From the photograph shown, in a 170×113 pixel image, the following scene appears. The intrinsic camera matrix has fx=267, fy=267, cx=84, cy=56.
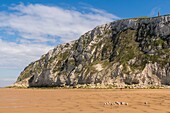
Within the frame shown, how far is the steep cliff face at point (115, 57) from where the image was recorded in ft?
410

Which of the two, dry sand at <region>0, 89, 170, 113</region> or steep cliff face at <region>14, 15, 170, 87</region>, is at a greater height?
steep cliff face at <region>14, 15, 170, 87</region>

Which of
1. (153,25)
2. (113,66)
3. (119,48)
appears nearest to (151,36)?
(153,25)

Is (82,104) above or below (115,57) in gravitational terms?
below

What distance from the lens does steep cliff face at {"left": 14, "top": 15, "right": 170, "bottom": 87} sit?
12500 cm

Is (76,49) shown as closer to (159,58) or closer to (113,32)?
(113,32)

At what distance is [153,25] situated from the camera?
15012 cm

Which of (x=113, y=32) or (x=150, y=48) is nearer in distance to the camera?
(x=150, y=48)

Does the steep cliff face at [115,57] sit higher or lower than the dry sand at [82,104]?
higher

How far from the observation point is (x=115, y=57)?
15000 centimetres

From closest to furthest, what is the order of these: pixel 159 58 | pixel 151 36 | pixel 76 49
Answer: pixel 159 58, pixel 151 36, pixel 76 49

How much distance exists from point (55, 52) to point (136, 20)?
209 ft

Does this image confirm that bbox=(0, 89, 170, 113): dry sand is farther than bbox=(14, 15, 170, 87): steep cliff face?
No

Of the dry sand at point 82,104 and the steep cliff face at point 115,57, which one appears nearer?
the dry sand at point 82,104

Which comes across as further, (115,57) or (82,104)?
(115,57)
